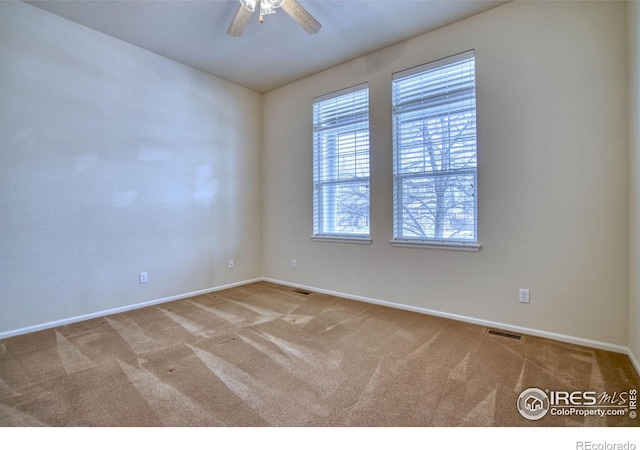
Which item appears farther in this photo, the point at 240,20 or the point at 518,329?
the point at 518,329

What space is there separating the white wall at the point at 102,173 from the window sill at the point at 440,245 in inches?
98.5

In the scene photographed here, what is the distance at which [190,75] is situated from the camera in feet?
12.6

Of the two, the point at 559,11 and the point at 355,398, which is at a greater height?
the point at 559,11

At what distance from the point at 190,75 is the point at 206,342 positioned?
133 inches

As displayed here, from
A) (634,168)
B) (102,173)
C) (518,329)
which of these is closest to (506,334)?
(518,329)

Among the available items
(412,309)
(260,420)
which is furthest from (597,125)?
(260,420)

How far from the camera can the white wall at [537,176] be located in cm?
228

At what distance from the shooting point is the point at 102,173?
3123 millimetres

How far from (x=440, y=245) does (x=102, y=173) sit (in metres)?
3.68

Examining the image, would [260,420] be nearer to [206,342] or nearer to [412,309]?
[206,342]

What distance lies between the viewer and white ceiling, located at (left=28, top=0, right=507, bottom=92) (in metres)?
2.69

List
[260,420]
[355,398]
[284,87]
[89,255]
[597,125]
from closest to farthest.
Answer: [260,420] → [355,398] → [597,125] → [89,255] → [284,87]

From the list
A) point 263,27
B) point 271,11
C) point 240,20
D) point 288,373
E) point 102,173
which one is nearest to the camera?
point 288,373

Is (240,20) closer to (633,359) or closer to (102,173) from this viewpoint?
(102,173)
